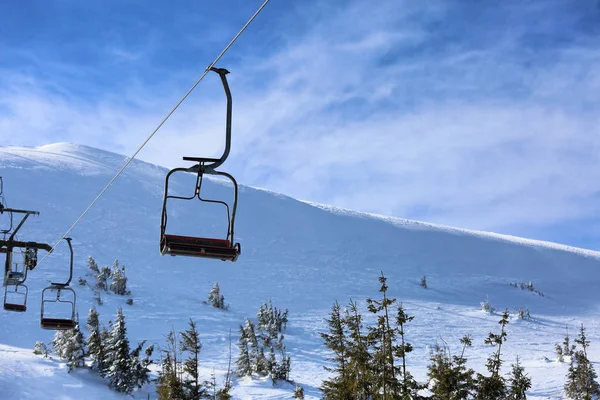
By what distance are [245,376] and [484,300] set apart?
31.6 meters

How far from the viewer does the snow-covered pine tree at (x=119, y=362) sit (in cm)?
2741

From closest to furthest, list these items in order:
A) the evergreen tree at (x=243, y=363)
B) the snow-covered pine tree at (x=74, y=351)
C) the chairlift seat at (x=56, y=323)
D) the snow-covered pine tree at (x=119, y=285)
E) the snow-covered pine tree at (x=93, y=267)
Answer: the chairlift seat at (x=56, y=323) < the snow-covered pine tree at (x=74, y=351) < the evergreen tree at (x=243, y=363) < the snow-covered pine tree at (x=119, y=285) < the snow-covered pine tree at (x=93, y=267)

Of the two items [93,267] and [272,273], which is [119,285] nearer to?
[93,267]

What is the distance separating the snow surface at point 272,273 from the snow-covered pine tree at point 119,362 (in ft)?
2.37

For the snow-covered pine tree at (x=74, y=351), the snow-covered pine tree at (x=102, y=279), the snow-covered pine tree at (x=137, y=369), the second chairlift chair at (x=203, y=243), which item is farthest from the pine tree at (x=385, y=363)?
the snow-covered pine tree at (x=102, y=279)

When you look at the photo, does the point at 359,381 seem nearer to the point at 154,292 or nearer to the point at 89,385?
the point at 89,385

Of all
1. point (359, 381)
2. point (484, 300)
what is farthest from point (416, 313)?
point (359, 381)

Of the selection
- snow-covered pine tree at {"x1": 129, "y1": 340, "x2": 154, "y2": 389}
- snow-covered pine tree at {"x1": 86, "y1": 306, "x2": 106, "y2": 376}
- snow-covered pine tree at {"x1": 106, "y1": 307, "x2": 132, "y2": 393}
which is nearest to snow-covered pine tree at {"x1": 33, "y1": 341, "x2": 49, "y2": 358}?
snow-covered pine tree at {"x1": 86, "y1": 306, "x2": 106, "y2": 376}

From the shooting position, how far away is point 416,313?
4706 cm

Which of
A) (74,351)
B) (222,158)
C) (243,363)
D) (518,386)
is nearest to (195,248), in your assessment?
(222,158)

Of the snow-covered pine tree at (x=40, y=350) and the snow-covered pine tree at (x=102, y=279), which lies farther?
the snow-covered pine tree at (x=102, y=279)

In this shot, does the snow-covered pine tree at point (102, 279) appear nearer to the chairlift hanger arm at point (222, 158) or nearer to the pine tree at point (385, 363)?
the pine tree at point (385, 363)

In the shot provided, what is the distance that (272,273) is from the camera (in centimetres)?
5581

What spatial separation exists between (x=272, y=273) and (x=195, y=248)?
49.6 m
